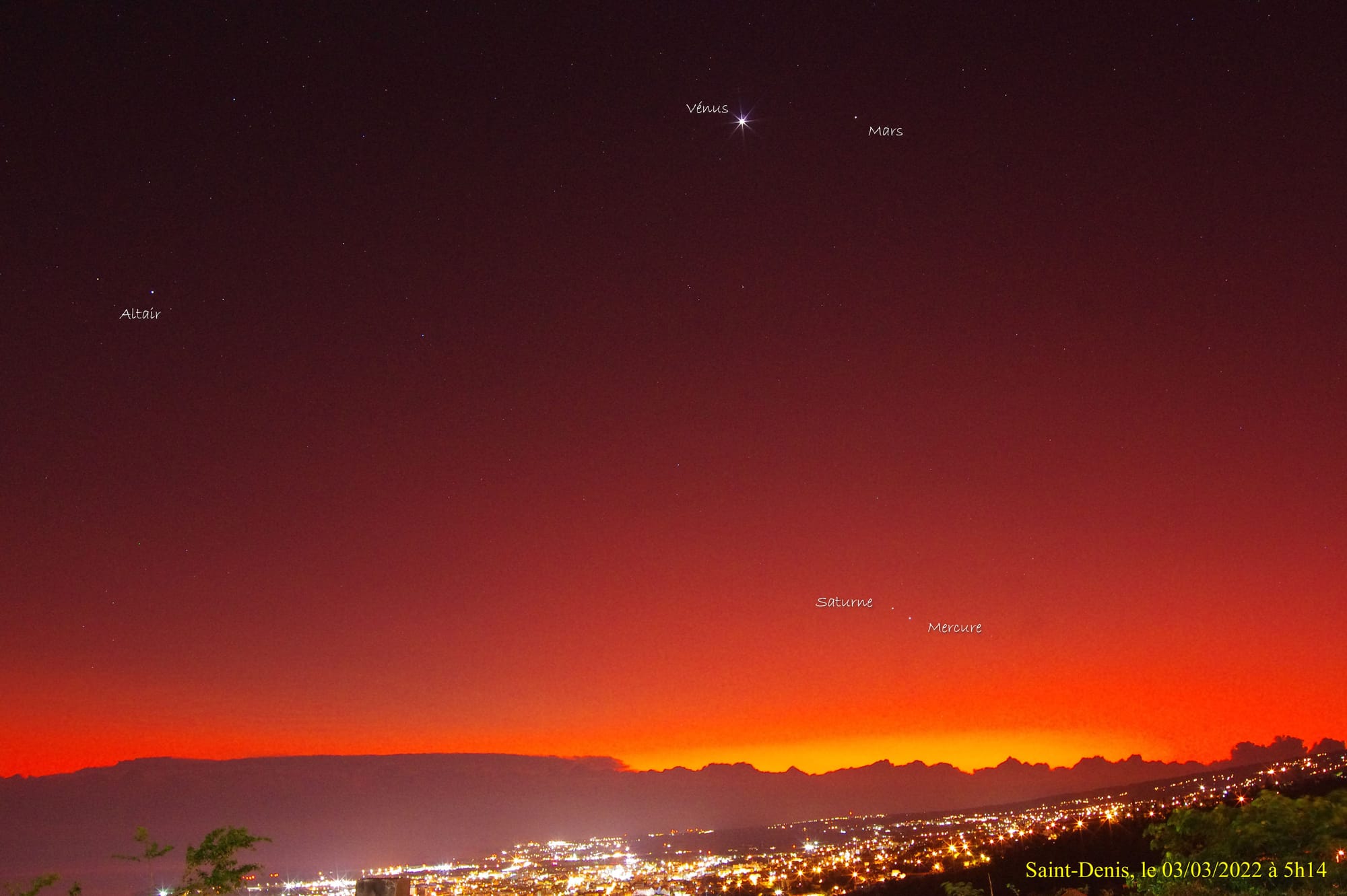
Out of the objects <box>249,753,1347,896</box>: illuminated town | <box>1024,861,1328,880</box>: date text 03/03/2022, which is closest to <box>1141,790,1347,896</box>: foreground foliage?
<box>1024,861,1328,880</box>: date text 03/03/2022

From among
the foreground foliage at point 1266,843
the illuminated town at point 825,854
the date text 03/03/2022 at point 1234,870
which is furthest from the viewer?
the illuminated town at point 825,854

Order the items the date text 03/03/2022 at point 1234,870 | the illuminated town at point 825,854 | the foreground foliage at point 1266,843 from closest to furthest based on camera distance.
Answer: the foreground foliage at point 1266,843, the date text 03/03/2022 at point 1234,870, the illuminated town at point 825,854

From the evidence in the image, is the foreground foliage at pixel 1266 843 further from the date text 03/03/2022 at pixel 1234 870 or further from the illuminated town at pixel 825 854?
the illuminated town at pixel 825 854

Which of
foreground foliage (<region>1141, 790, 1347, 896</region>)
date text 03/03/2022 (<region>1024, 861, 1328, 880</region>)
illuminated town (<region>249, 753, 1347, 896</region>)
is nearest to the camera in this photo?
foreground foliage (<region>1141, 790, 1347, 896</region>)

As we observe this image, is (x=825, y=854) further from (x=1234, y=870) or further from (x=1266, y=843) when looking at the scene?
(x=1234, y=870)

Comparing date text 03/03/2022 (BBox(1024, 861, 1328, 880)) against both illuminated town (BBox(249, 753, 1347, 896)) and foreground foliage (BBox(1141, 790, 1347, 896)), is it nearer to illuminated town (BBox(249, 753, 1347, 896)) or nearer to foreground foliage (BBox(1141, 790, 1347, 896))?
foreground foliage (BBox(1141, 790, 1347, 896))

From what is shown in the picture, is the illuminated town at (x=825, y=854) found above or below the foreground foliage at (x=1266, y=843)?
below

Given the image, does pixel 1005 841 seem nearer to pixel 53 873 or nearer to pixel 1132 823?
pixel 1132 823

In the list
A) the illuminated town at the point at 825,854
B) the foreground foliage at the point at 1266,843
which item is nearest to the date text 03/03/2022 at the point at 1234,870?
the foreground foliage at the point at 1266,843
